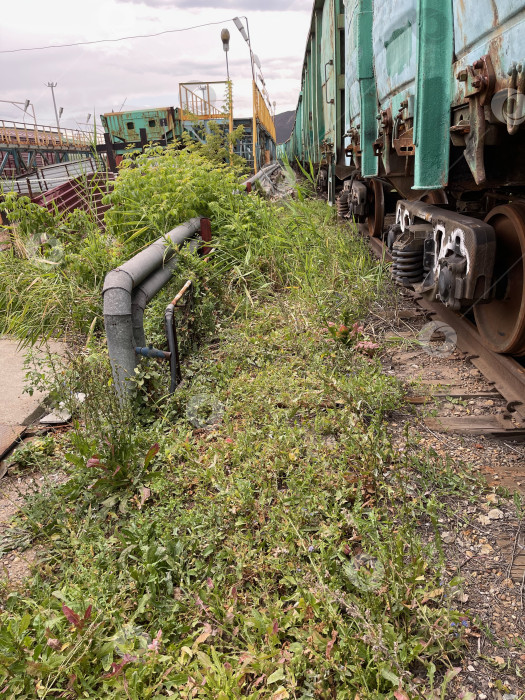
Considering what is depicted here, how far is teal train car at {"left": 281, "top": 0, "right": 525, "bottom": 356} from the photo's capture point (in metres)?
2.16

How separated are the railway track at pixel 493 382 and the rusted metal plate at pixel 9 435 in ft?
8.02

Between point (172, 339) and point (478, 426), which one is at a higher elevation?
point (172, 339)

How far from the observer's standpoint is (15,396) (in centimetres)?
360

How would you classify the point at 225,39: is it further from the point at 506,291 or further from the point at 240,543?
the point at 240,543

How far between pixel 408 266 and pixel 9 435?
114 inches

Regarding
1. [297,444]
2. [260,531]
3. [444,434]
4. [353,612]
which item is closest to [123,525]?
[260,531]

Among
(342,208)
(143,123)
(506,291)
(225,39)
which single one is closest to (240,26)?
(225,39)

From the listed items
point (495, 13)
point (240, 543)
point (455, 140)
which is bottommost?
point (240, 543)

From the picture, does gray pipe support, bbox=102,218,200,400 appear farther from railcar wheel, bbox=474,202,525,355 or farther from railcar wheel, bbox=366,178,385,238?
railcar wheel, bbox=366,178,385,238

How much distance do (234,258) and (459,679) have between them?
416 centimetres

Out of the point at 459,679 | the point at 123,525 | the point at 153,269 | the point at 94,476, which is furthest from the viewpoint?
the point at 153,269

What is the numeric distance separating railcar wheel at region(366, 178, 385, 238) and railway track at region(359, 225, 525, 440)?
2323mm

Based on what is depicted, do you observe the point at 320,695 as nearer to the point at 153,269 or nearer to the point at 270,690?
the point at 270,690

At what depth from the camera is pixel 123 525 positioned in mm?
2295
